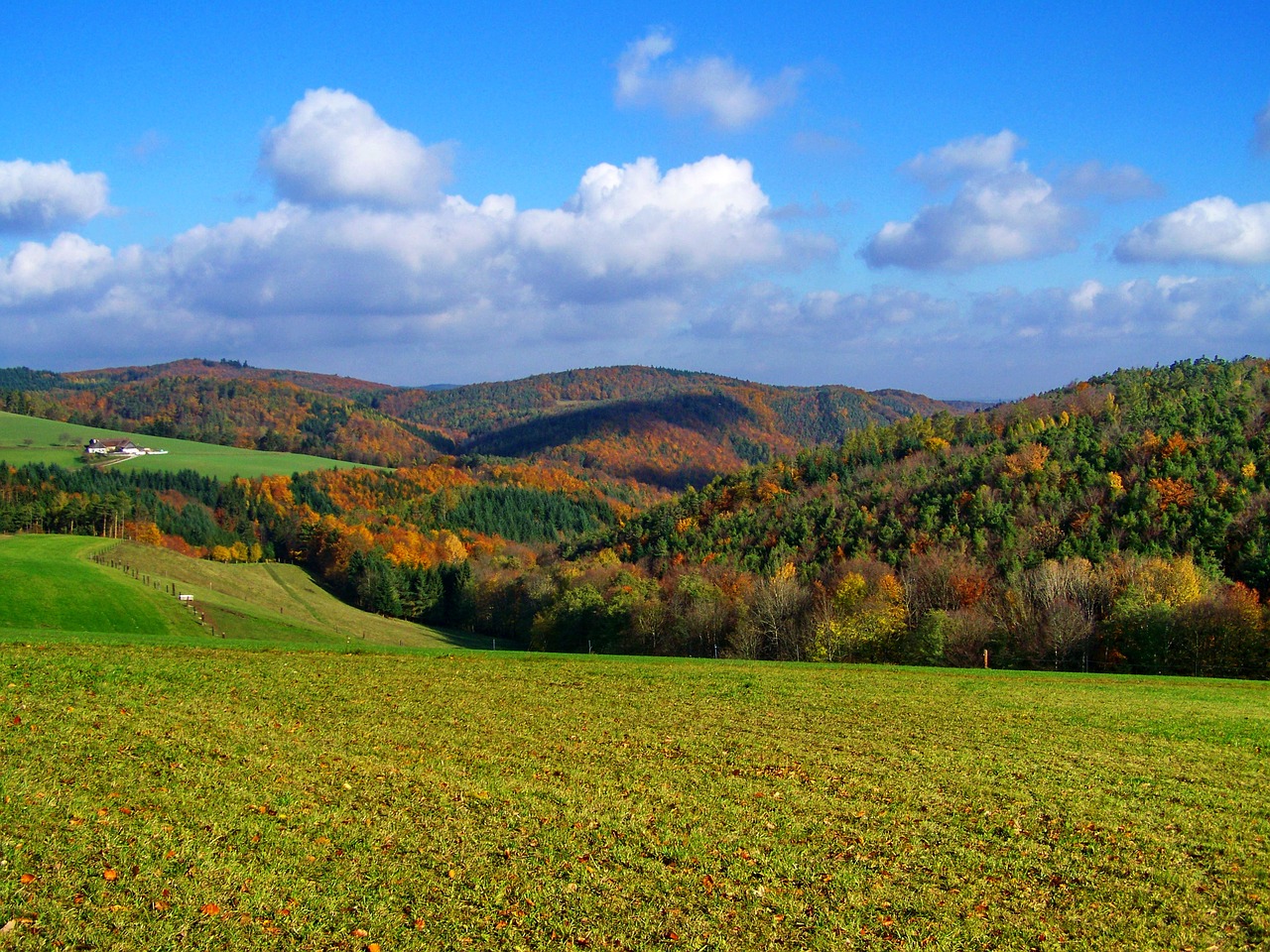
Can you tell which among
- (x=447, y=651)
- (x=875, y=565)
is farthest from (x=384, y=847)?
(x=875, y=565)

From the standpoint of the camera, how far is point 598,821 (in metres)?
13.0

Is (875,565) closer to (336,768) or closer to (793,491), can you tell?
(793,491)

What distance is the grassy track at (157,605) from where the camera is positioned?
159 ft

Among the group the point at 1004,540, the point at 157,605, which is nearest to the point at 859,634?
the point at 1004,540

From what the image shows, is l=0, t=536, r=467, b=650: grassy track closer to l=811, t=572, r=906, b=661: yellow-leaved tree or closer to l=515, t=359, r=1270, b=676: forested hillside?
l=811, t=572, r=906, b=661: yellow-leaved tree

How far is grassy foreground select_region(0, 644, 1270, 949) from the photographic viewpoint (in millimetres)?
9602

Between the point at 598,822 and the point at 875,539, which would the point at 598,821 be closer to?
the point at 598,822

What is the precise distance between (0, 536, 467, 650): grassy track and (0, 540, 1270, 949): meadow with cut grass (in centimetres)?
1710

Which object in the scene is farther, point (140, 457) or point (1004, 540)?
point (140, 457)

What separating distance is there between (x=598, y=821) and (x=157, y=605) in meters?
62.5

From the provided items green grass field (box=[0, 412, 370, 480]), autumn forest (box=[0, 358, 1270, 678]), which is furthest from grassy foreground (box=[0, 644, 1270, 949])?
green grass field (box=[0, 412, 370, 480])

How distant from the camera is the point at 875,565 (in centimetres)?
8294

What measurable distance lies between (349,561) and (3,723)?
4607 inches

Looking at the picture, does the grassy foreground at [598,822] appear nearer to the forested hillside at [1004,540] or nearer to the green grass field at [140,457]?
the forested hillside at [1004,540]
